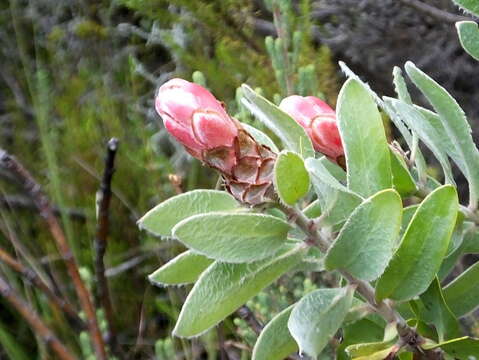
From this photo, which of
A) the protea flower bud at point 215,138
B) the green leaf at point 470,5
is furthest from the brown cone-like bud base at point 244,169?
the green leaf at point 470,5

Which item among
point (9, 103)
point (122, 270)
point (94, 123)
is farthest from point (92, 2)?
point (122, 270)

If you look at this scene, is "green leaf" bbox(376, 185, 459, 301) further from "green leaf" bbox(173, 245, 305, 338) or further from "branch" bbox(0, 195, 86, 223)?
"branch" bbox(0, 195, 86, 223)

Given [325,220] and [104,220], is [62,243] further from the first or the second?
[325,220]

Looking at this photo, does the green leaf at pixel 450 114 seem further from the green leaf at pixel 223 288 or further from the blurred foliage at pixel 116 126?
the blurred foliage at pixel 116 126

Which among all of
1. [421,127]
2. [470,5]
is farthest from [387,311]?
[470,5]

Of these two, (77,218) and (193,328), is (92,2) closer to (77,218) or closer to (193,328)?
(77,218)

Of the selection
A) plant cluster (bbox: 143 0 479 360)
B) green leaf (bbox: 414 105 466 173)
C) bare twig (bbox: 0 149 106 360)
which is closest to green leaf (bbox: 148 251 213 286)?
plant cluster (bbox: 143 0 479 360)
